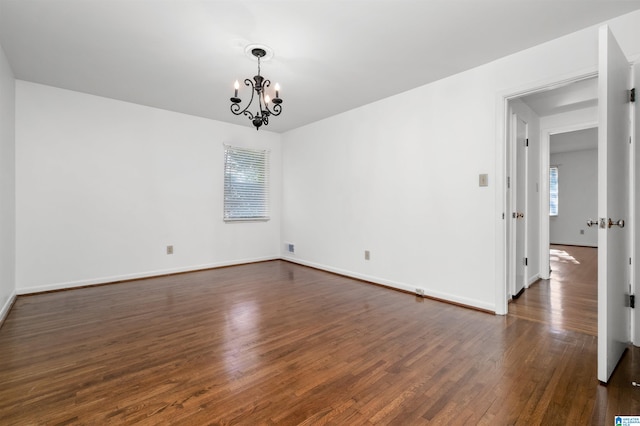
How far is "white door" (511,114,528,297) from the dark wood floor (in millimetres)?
1115

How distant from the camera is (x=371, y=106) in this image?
4.23 metres

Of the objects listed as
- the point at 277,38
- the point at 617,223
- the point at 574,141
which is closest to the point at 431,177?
the point at 617,223

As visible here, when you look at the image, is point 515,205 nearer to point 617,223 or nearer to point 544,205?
point 544,205

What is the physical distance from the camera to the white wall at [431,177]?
9.32 ft

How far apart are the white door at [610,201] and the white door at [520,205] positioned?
1465mm

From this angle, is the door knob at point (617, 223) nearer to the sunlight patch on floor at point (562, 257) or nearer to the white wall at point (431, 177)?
the white wall at point (431, 177)

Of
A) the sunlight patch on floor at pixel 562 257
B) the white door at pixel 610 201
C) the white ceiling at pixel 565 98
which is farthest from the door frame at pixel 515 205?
the sunlight patch on floor at pixel 562 257

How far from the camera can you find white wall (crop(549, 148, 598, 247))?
7680mm

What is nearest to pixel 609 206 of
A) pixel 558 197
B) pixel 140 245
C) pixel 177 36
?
pixel 177 36

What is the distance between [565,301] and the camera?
132 inches

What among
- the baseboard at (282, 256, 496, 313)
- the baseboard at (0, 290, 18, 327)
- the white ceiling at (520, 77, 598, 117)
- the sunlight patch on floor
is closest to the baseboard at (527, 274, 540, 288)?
the baseboard at (282, 256, 496, 313)

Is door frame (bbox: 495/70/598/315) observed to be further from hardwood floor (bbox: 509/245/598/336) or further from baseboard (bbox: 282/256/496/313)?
hardwood floor (bbox: 509/245/598/336)

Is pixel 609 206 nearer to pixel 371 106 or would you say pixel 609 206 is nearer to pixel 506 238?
pixel 506 238

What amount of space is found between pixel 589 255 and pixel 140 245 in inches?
346
